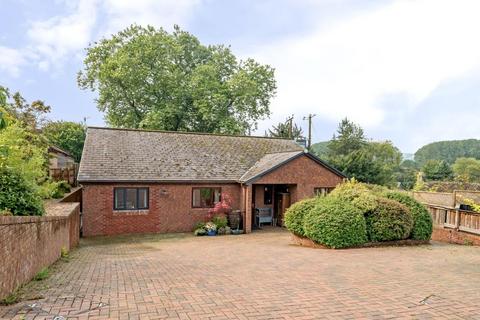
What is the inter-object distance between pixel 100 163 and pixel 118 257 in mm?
8587

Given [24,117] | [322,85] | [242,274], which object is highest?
[322,85]

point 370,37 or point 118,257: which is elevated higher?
point 370,37

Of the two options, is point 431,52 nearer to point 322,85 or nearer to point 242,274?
point 322,85

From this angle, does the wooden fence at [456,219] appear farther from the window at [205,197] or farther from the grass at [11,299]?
the grass at [11,299]

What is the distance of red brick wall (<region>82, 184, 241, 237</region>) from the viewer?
17.5m

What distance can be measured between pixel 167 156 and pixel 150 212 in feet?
12.4

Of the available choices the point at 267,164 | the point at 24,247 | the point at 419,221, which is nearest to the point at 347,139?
the point at 267,164

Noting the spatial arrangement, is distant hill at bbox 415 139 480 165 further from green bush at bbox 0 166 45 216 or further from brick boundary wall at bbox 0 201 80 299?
green bush at bbox 0 166 45 216

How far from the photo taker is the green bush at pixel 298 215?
14.0 meters

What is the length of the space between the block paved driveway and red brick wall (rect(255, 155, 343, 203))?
9.10m

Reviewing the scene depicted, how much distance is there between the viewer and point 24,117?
21.3 m

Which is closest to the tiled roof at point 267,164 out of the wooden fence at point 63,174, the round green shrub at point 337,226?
the round green shrub at point 337,226

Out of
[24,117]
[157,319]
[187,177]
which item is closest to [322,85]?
[187,177]

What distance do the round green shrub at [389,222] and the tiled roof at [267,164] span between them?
24.1 feet
